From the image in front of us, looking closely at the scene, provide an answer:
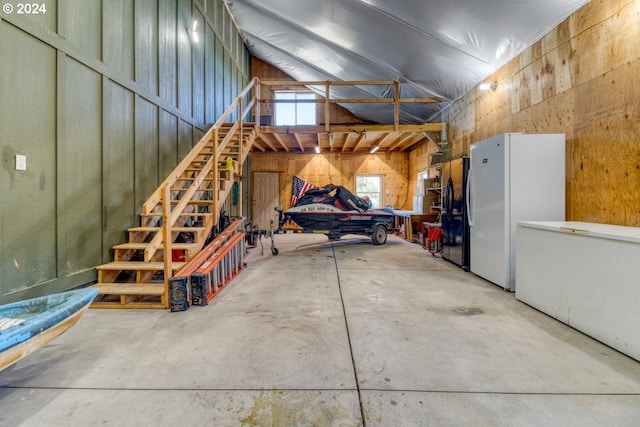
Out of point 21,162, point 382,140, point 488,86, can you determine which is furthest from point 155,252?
point 382,140

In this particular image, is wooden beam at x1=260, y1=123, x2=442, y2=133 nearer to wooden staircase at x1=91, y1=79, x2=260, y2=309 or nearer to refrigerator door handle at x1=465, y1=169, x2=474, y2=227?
wooden staircase at x1=91, y1=79, x2=260, y2=309

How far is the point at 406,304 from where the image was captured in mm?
3000

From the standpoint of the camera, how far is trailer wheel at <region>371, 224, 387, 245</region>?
6.96 metres

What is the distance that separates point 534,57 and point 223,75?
6.76 meters

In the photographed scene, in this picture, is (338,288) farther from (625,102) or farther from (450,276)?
(625,102)

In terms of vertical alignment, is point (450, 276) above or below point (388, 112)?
below

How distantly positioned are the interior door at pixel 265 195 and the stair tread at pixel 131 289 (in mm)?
7185

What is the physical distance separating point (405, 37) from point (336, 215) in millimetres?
3706

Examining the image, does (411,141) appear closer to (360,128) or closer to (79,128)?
(360,128)

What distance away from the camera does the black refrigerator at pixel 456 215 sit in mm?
4375

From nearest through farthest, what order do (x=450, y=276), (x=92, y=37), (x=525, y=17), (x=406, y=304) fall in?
(x=406, y=304), (x=92, y=37), (x=525, y=17), (x=450, y=276)

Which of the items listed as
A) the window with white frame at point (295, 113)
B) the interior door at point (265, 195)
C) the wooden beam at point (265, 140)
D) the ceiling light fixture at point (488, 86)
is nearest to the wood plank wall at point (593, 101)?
the ceiling light fixture at point (488, 86)

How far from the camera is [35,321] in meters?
1.58

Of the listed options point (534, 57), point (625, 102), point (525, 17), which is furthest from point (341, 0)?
point (625, 102)
